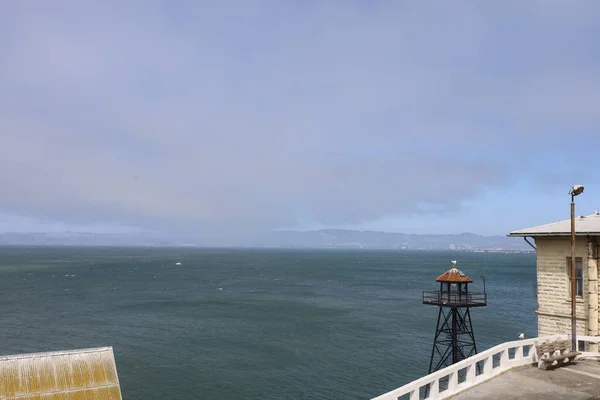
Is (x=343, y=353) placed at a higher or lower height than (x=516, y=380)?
lower

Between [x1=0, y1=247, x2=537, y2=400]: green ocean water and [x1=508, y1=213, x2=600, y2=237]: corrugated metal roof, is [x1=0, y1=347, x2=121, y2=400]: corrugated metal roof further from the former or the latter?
A: [x1=508, y1=213, x2=600, y2=237]: corrugated metal roof

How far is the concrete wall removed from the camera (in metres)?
23.0

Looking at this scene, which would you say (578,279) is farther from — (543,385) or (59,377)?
(59,377)

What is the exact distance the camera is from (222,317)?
72562 mm

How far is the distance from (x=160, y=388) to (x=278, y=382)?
9.72 meters

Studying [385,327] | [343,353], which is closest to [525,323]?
[385,327]

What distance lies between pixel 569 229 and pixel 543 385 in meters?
11.5

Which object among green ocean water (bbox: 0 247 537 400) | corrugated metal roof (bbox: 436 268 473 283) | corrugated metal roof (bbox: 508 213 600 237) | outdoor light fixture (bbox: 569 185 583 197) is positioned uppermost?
outdoor light fixture (bbox: 569 185 583 197)

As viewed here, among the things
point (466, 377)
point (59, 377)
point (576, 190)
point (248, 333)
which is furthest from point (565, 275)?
point (248, 333)

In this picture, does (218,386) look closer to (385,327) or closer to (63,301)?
(385,327)

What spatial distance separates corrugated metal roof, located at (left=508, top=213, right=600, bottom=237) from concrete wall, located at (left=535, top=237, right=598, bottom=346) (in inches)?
19.7

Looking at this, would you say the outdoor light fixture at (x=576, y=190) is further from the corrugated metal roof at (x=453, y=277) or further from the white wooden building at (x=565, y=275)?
the corrugated metal roof at (x=453, y=277)

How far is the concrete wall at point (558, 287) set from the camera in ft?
75.5

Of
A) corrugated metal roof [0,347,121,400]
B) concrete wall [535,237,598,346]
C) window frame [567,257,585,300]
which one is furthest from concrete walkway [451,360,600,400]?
corrugated metal roof [0,347,121,400]
